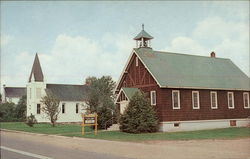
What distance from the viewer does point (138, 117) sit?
27.6 metres

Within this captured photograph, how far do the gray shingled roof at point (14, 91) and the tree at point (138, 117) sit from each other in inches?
2547

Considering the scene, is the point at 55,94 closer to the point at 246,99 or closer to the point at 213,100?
the point at 213,100

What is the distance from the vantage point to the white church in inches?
2103

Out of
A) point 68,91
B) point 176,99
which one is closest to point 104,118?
point 176,99

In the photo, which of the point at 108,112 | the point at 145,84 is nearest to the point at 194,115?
the point at 145,84

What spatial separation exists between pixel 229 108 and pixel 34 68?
33884mm

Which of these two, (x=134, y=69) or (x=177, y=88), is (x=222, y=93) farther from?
(x=134, y=69)

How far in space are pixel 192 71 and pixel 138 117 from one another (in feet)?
31.2

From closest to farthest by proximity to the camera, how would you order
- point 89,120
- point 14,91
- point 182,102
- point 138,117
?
point 89,120 < point 138,117 < point 182,102 < point 14,91

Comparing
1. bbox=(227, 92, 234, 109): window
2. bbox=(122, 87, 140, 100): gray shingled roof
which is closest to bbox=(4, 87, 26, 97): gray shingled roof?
bbox=(122, 87, 140, 100): gray shingled roof

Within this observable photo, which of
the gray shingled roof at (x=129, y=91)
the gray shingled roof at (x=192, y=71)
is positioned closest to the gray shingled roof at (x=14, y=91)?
the gray shingled roof at (x=192, y=71)

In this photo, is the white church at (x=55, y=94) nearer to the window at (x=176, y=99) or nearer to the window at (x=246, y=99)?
the window at (x=176, y=99)

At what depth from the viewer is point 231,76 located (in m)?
36.7

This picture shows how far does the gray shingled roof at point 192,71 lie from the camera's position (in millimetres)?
30688
